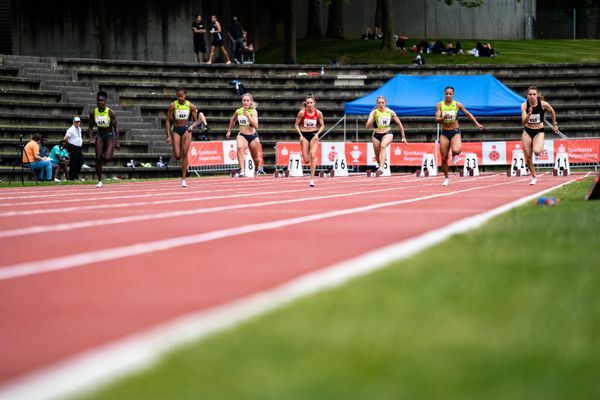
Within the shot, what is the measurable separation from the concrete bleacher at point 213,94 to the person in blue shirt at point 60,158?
189 centimetres

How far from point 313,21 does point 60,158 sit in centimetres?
3526

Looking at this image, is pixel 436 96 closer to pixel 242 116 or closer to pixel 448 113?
pixel 242 116

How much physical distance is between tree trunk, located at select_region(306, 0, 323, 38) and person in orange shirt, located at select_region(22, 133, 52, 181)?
118 feet

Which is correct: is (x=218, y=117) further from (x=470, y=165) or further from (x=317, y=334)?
(x=317, y=334)

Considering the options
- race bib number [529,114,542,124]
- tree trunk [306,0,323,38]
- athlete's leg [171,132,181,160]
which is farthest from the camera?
tree trunk [306,0,323,38]

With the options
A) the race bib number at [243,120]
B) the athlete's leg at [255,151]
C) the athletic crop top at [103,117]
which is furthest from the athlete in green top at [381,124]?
the athletic crop top at [103,117]

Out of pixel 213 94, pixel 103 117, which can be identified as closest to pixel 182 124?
pixel 103 117

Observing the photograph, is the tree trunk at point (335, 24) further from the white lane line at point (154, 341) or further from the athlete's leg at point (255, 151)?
the white lane line at point (154, 341)

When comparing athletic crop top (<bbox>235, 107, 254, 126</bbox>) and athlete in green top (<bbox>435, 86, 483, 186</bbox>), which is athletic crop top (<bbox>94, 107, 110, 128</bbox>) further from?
athlete in green top (<bbox>435, 86, 483, 186</bbox>)

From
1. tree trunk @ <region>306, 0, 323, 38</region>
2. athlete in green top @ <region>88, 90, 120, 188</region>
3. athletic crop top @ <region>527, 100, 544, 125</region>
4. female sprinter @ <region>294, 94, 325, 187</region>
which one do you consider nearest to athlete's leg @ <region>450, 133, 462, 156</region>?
athletic crop top @ <region>527, 100, 544, 125</region>

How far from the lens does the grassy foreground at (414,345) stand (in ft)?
10.8

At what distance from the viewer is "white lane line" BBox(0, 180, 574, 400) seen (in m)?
3.47

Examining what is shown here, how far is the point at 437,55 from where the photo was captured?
57.5 m

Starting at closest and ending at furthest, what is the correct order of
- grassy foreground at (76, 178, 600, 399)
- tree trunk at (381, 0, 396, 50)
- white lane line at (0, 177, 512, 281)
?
grassy foreground at (76, 178, 600, 399) → white lane line at (0, 177, 512, 281) → tree trunk at (381, 0, 396, 50)
